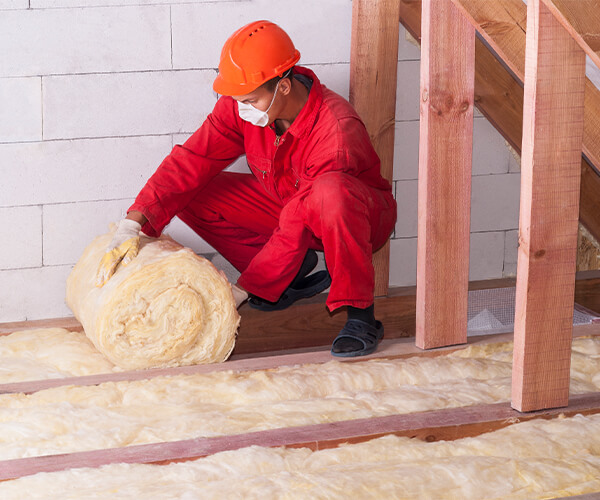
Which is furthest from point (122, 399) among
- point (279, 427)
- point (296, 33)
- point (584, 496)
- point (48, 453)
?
point (296, 33)

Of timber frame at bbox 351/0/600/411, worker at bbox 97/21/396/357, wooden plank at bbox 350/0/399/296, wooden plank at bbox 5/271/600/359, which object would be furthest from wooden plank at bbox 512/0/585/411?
wooden plank at bbox 350/0/399/296

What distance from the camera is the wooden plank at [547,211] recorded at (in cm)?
159

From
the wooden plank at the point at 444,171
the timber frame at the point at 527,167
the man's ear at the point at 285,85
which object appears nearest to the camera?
the timber frame at the point at 527,167

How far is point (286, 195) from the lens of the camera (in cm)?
264

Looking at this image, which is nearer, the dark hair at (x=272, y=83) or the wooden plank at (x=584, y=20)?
the wooden plank at (x=584, y=20)

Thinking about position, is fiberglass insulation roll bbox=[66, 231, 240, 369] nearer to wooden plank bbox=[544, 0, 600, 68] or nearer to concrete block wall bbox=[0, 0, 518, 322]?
concrete block wall bbox=[0, 0, 518, 322]

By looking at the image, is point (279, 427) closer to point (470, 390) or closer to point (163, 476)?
point (163, 476)

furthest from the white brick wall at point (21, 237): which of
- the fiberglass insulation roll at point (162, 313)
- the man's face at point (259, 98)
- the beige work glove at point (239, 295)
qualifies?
the man's face at point (259, 98)

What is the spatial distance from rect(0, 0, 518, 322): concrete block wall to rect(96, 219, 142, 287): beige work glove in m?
Result: 0.54

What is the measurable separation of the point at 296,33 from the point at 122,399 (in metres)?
1.64

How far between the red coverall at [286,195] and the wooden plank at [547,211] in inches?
25.2

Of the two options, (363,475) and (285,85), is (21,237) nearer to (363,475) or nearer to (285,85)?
(285,85)

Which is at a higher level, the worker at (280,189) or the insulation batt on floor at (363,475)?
the worker at (280,189)

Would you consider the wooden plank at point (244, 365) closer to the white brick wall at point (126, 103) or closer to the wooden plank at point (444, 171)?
the wooden plank at point (444, 171)
